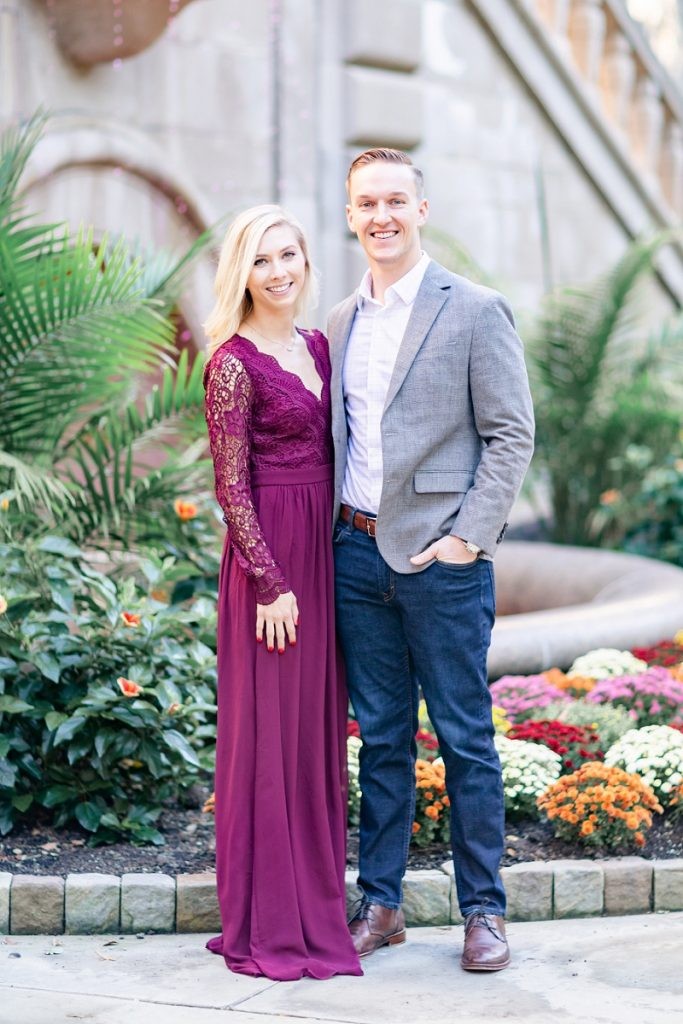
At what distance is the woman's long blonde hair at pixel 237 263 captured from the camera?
3568 mm

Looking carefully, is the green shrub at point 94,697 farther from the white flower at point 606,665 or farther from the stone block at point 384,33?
the stone block at point 384,33

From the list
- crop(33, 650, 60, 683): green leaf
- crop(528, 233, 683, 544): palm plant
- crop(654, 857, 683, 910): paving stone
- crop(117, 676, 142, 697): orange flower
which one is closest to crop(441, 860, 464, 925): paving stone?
crop(654, 857, 683, 910): paving stone

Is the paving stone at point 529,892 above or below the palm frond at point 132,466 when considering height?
below

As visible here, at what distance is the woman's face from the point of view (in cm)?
358

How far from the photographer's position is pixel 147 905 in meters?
3.79

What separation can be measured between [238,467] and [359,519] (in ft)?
1.14

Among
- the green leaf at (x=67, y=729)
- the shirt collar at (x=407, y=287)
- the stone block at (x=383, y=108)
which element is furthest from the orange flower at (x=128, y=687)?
the stone block at (x=383, y=108)

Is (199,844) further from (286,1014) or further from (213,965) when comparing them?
(286,1014)

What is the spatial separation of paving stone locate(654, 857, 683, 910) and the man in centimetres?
63

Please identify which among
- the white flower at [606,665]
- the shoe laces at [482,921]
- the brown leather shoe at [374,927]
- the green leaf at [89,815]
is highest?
the white flower at [606,665]

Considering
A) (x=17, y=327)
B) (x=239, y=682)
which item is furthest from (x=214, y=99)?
(x=239, y=682)

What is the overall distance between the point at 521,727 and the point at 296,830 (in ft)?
4.25

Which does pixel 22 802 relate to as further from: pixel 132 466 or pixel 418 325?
pixel 418 325

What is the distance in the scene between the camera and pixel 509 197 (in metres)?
9.02
